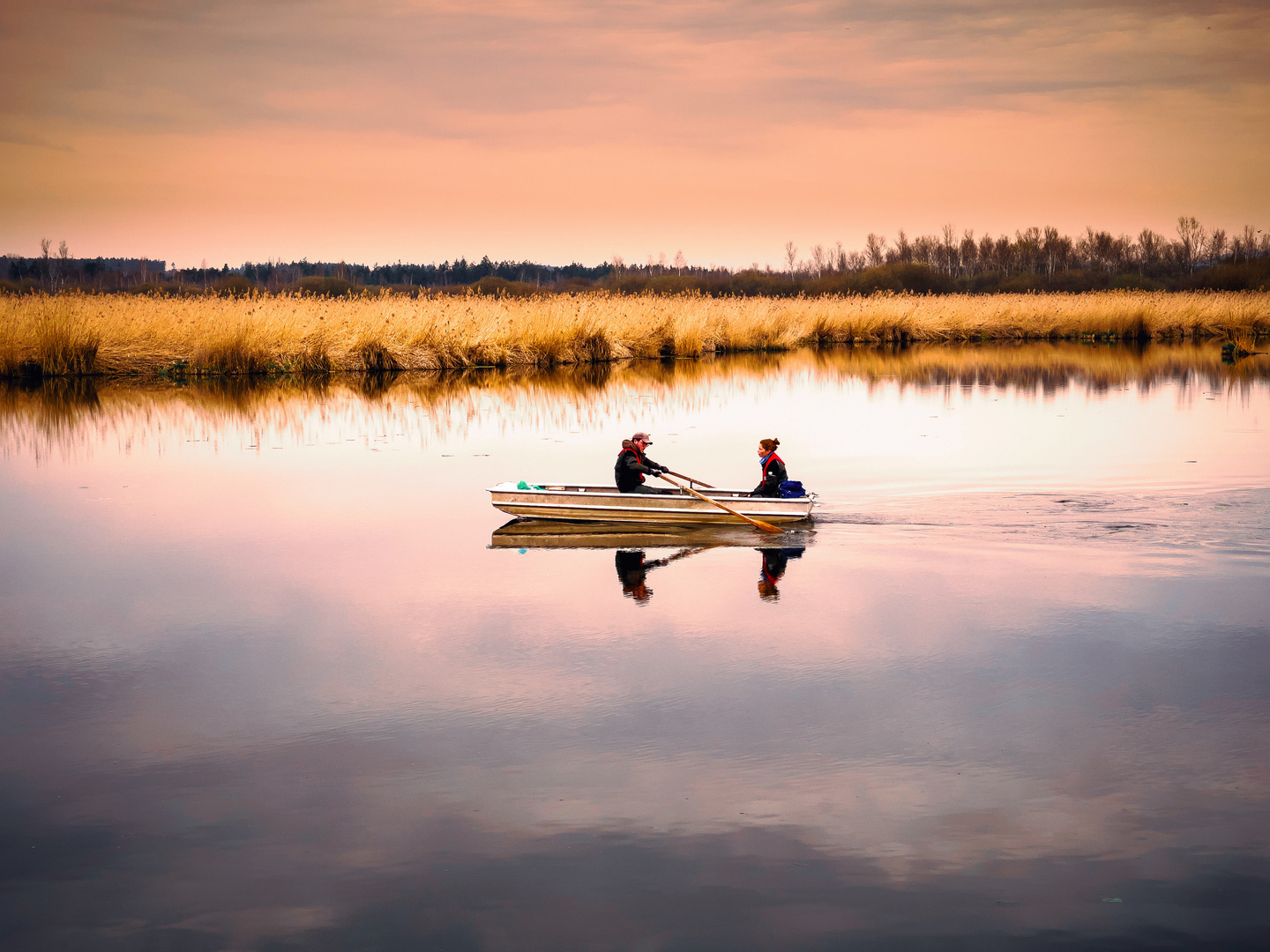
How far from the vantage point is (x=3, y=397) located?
2461 centimetres

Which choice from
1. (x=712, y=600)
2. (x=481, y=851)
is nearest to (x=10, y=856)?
(x=481, y=851)

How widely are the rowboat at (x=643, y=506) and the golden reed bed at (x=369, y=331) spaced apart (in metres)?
20.4

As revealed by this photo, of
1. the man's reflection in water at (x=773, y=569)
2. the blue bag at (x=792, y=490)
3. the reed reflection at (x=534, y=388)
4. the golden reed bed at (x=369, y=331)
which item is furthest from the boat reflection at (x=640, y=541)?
the golden reed bed at (x=369, y=331)

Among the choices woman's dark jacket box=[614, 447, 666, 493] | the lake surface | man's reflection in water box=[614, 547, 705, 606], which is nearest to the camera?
the lake surface

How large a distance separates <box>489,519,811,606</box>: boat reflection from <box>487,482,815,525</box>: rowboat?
0.28ft

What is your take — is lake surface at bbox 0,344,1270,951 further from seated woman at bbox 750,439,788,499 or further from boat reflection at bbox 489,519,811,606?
seated woman at bbox 750,439,788,499

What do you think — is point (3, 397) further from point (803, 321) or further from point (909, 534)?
point (803, 321)

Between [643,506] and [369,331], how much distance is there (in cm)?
2153

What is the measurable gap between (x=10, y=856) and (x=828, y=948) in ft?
10.4

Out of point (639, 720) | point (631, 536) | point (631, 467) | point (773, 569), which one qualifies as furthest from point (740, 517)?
point (639, 720)

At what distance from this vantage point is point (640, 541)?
1116cm

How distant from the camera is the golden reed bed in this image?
2920 centimetres

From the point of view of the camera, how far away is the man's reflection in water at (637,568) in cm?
892

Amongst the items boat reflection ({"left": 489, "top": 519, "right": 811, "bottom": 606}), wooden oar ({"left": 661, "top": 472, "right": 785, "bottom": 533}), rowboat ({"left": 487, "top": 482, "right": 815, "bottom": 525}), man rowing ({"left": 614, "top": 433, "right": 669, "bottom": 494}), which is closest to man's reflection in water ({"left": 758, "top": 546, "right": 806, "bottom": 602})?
boat reflection ({"left": 489, "top": 519, "right": 811, "bottom": 606})
